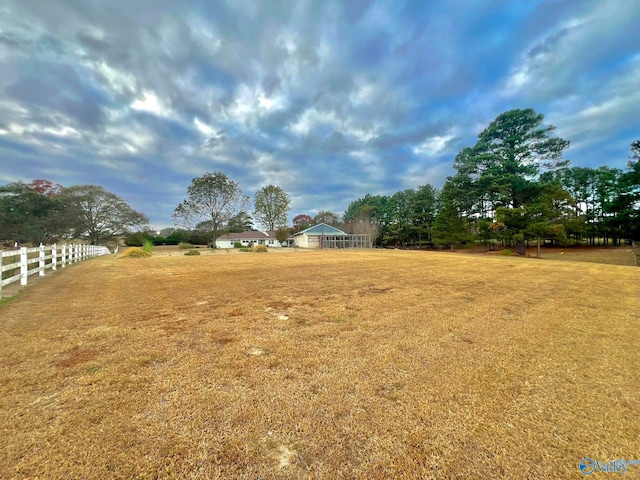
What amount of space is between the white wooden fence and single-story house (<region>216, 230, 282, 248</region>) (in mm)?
24731

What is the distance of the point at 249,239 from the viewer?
46.8m

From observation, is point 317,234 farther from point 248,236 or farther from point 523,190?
point 523,190

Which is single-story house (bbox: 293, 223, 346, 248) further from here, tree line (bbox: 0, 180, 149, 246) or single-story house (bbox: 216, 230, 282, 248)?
tree line (bbox: 0, 180, 149, 246)

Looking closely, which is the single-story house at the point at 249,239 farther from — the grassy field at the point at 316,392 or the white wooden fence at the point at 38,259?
the grassy field at the point at 316,392

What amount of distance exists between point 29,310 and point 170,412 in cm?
445

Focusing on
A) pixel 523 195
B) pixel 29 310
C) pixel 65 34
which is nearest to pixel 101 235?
pixel 65 34

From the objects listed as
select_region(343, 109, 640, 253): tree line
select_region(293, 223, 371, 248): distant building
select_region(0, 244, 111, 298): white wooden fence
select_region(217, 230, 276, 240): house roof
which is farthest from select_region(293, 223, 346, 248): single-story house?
select_region(0, 244, 111, 298): white wooden fence

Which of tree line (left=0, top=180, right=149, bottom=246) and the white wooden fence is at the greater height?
tree line (left=0, top=180, right=149, bottom=246)

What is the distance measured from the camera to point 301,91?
1733cm

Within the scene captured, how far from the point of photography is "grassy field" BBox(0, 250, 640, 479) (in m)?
1.33

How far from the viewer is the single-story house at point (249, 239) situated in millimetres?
45000

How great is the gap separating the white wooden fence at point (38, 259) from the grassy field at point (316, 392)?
270 cm

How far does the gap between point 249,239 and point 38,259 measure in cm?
3983

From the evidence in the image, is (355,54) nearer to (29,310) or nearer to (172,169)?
(29,310)
